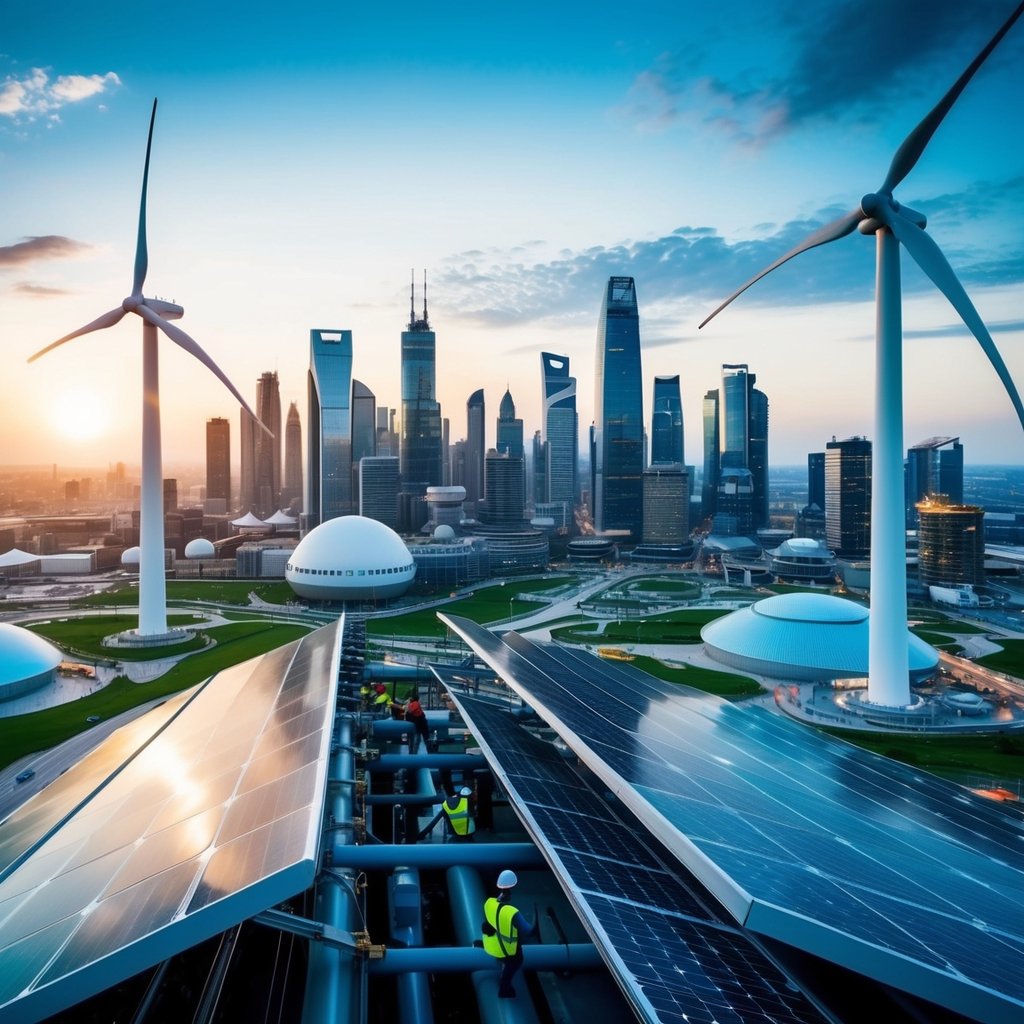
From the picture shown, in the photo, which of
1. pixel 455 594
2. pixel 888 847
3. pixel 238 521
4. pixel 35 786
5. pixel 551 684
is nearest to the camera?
pixel 888 847

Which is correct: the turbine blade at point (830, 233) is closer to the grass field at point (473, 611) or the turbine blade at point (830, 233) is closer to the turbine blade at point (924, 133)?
the turbine blade at point (924, 133)

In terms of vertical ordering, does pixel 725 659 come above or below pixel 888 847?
below

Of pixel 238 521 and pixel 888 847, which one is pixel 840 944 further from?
pixel 238 521

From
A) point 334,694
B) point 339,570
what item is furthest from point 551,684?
point 339,570

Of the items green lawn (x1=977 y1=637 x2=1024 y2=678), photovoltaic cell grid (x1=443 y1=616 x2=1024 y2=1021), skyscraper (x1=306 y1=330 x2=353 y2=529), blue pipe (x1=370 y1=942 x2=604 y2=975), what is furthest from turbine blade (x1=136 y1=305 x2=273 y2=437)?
skyscraper (x1=306 y1=330 x2=353 y2=529)

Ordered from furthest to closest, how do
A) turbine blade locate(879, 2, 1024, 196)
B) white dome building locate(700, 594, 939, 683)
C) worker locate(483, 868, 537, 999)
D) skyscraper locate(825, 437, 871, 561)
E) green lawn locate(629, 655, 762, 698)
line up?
skyscraper locate(825, 437, 871, 561), white dome building locate(700, 594, 939, 683), green lawn locate(629, 655, 762, 698), turbine blade locate(879, 2, 1024, 196), worker locate(483, 868, 537, 999)

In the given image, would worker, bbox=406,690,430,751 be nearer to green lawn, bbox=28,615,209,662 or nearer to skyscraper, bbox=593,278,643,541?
green lawn, bbox=28,615,209,662

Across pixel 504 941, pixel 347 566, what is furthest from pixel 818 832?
pixel 347 566

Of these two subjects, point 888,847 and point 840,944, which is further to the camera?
point 888,847
